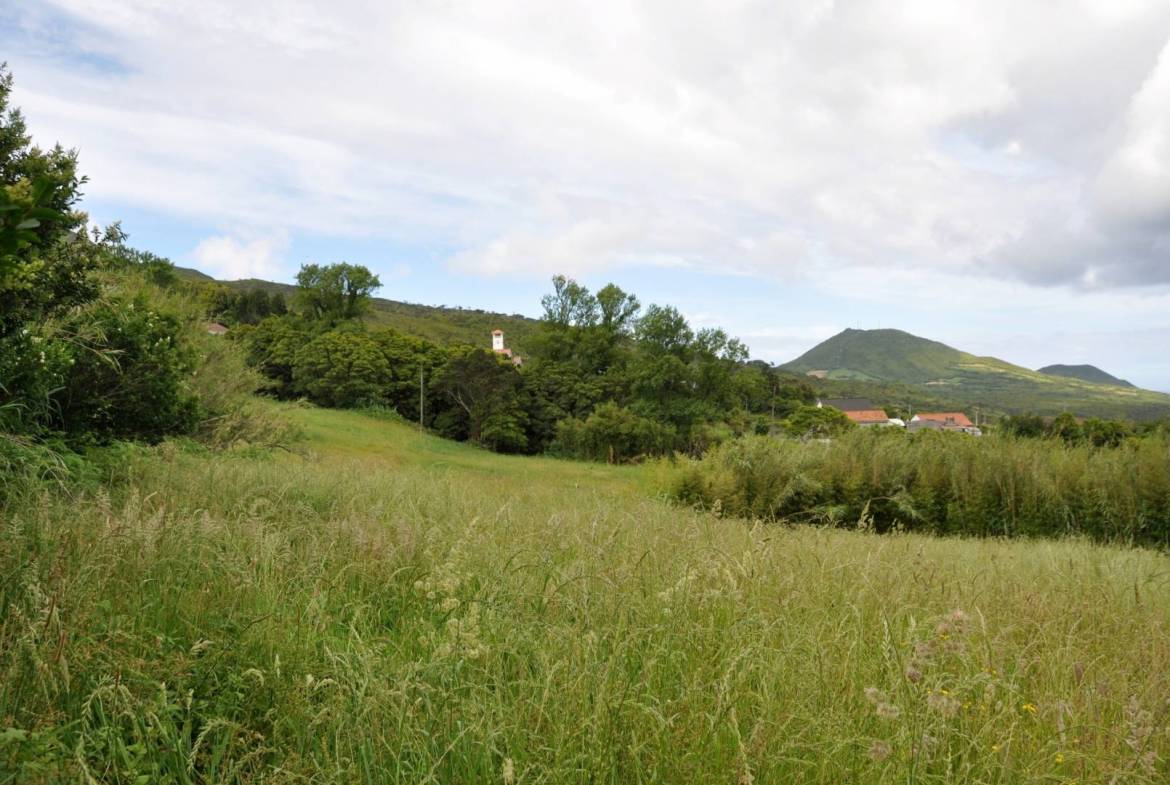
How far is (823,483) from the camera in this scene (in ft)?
35.0

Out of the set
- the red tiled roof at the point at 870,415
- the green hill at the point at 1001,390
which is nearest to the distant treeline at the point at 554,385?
the red tiled roof at the point at 870,415

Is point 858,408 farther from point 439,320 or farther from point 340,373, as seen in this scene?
Result: point 340,373

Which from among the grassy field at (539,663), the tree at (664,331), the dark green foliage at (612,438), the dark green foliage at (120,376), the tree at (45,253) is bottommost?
the dark green foliage at (612,438)

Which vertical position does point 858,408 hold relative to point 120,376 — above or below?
above

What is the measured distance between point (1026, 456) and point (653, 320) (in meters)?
36.8

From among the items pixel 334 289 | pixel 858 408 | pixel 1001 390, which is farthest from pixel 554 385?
pixel 1001 390

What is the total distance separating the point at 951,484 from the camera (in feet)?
33.4

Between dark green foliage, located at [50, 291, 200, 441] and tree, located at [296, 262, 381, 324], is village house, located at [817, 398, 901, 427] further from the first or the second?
dark green foliage, located at [50, 291, 200, 441]

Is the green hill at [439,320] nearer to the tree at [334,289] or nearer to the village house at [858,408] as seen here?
the tree at [334,289]

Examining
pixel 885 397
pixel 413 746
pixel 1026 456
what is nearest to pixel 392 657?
pixel 413 746

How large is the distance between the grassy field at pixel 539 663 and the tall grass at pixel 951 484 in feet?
19.4

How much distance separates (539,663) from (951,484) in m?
9.48

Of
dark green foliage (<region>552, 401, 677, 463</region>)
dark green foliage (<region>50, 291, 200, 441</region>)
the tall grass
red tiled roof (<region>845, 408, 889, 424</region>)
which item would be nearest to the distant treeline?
dark green foliage (<region>552, 401, 677, 463</region>)

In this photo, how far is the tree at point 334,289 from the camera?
53.5m
